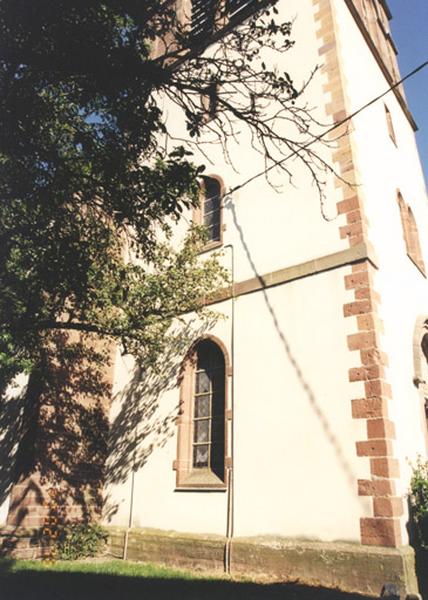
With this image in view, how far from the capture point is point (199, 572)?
7.27 metres

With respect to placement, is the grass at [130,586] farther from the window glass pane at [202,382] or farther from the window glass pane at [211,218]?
the window glass pane at [211,218]

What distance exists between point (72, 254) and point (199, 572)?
5365 millimetres

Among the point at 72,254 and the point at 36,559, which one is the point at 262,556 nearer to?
the point at 36,559

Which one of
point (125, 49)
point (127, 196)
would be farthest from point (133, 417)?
point (125, 49)

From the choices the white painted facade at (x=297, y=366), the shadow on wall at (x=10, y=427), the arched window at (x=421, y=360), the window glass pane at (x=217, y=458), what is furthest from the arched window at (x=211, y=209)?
the shadow on wall at (x=10, y=427)

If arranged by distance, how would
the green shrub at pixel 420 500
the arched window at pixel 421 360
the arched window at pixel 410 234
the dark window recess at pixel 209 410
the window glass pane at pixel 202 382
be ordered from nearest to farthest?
1. the green shrub at pixel 420 500
2. the arched window at pixel 421 360
3. the dark window recess at pixel 209 410
4. the window glass pane at pixel 202 382
5. the arched window at pixel 410 234

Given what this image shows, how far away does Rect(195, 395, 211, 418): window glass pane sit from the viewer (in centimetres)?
881

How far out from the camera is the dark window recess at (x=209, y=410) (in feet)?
27.6

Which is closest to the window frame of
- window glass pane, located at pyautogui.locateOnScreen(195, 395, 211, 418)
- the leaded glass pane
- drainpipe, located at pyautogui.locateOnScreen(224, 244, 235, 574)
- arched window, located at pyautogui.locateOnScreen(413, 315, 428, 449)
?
arched window, located at pyautogui.locateOnScreen(413, 315, 428, 449)

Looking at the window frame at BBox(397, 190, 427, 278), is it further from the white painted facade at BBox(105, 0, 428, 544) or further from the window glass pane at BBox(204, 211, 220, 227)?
the window glass pane at BBox(204, 211, 220, 227)

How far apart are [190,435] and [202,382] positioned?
100 cm

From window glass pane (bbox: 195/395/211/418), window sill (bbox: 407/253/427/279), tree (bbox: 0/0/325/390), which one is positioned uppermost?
window sill (bbox: 407/253/427/279)

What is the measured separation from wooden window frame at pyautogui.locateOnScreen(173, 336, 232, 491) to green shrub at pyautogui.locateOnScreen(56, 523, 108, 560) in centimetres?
214

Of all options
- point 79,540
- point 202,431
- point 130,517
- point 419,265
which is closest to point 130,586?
point 130,517
